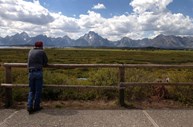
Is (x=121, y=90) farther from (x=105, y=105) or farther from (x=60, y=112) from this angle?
(x=60, y=112)

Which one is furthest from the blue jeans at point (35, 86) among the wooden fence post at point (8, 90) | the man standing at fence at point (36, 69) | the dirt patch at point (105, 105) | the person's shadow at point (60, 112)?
the wooden fence post at point (8, 90)

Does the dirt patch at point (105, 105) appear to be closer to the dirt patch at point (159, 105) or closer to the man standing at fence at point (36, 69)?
the dirt patch at point (159, 105)

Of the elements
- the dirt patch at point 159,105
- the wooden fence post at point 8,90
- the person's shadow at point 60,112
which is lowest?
the dirt patch at point 159,105

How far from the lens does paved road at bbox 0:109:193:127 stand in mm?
6969

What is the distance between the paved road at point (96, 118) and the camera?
6.97 metres

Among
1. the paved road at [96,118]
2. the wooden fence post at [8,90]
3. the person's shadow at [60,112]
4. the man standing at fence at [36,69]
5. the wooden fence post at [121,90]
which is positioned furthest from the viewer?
the wooden fence post at [121,90]

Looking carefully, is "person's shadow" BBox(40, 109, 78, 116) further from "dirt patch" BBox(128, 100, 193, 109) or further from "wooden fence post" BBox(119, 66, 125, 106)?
"dirt patch" BBox(128, 100, 193, 109)

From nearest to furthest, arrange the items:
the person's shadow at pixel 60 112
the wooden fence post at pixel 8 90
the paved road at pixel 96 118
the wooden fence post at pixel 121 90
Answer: the paved road at pixel 96 118, the person's shadow at pixel 60 112, the wooden fence post at pixel 8 90, the wooden fence post at pixel 121 90

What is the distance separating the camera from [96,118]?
24.7 feet

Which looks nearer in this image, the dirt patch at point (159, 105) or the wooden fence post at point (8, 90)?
the wooden fence post at point (8, 90)

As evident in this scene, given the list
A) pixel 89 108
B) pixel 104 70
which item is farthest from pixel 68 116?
pixel 104 70

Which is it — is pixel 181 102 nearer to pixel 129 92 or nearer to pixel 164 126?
pixel 129 92

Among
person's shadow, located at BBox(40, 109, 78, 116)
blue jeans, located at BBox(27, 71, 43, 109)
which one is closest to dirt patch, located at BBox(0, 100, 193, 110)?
person's shadow, located at BBox(40, 109, 78, 116)

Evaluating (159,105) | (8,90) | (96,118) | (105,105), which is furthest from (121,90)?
(8,90)
